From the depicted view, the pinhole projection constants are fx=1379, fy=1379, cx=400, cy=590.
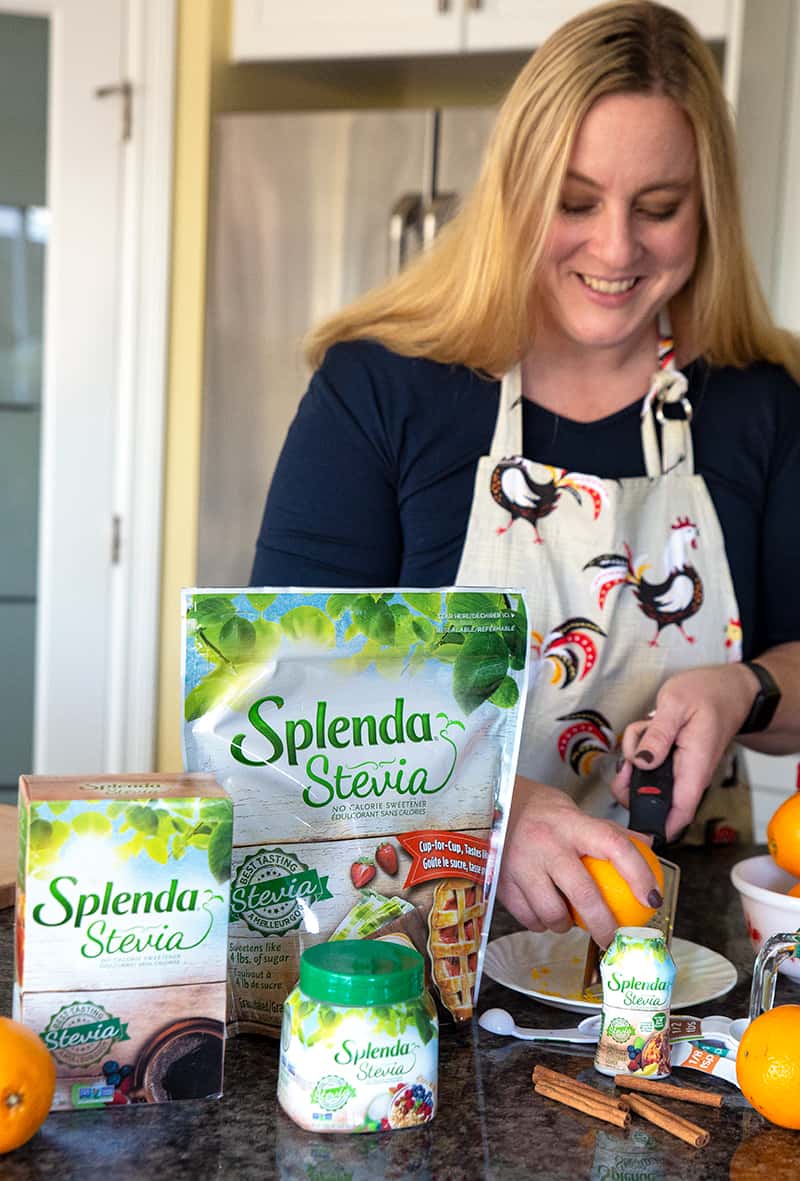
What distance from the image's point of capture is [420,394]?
4.67ft

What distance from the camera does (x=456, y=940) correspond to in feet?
2.77

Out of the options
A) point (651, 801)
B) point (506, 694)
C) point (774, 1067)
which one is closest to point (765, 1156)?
point (774, 1067)

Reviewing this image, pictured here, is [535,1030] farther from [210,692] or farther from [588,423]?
[588,423]

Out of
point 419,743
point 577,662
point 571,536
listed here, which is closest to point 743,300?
point 571,536

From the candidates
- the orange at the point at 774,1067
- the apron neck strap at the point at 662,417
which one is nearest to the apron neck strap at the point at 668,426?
the apron neck strap at the point at 662,417

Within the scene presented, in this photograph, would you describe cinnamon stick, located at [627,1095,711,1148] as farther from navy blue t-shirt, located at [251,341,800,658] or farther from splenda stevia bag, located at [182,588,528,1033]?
navy blue t-shirt, located at [251,341,800,658]

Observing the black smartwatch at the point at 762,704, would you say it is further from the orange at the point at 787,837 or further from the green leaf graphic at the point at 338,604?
the green leaf graphic at the point at 338,604

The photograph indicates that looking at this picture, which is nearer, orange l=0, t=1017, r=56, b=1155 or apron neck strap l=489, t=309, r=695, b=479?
orange l=0, t=1017, r=56, b=1155

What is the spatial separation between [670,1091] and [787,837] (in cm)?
27

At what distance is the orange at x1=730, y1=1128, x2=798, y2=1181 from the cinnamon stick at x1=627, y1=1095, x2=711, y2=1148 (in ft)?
0.07

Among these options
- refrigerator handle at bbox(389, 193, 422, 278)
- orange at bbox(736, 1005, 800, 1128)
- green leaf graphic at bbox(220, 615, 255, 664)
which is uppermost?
refrigerator handle at bbox(389, 193, 422, 278)

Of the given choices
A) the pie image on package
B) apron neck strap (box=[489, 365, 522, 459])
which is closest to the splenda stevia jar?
the pie image on package

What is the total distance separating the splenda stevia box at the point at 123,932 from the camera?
27.1 inches

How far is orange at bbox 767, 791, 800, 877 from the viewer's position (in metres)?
0.98
